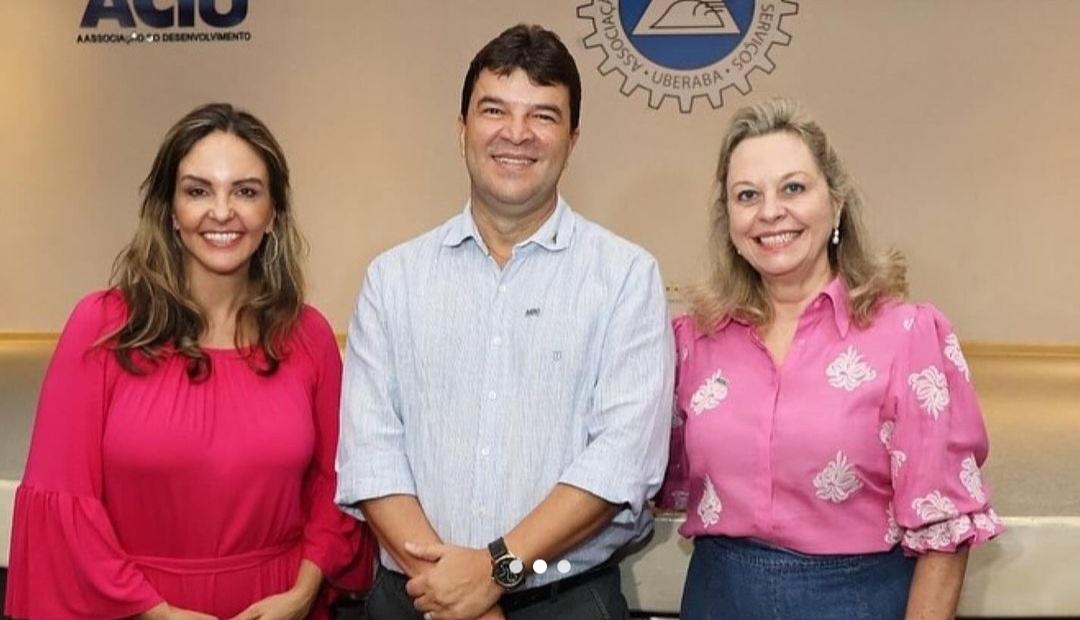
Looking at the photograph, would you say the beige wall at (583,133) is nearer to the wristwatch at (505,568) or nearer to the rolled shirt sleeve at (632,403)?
the rolled shirt sleeve at (632,403)

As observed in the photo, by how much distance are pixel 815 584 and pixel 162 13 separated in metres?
6.81

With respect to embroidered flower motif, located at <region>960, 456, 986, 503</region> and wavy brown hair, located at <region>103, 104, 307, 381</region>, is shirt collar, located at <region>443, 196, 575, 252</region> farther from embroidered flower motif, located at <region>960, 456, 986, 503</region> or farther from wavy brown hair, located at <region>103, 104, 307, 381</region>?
embroidered flower motif, located at <region>960, 456, 986, 503</region>

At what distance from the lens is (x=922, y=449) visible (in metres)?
1.71

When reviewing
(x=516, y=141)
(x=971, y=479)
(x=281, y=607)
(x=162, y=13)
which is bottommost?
(x=281, y=607)

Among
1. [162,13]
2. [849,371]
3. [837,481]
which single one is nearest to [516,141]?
[849,371]

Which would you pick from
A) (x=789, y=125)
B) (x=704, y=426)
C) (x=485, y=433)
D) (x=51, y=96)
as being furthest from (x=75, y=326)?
(x=51, y=96)

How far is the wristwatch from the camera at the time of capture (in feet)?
5.77

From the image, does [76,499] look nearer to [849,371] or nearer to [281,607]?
[281,607]

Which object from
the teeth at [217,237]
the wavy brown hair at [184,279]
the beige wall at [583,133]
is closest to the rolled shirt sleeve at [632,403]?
the wavy brown hair at [184,279]

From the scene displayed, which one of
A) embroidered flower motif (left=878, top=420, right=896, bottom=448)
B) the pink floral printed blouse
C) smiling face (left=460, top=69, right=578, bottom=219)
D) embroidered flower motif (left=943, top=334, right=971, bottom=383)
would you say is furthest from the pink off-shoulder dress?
embroidered flower motif (left=943, top=334, right=971, bottom=383)

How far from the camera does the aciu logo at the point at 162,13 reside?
7324 mm

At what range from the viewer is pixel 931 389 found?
172 centimetres

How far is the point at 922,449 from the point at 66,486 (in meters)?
1.41

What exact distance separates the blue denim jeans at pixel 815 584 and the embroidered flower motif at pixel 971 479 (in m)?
0.16
